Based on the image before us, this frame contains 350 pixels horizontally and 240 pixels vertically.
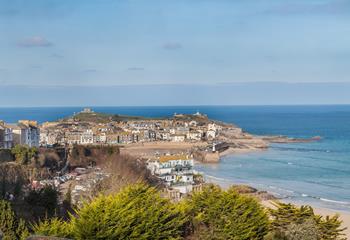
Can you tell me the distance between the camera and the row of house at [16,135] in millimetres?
41250

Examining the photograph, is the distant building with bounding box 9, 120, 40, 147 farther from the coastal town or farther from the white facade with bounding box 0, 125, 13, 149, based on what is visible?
the white facade with bounding box 0, 125, 13, 149

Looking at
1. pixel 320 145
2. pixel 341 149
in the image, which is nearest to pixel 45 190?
pixel 341 149

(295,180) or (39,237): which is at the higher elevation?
(39,237)

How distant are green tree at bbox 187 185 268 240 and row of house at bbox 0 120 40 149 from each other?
27.2 metres

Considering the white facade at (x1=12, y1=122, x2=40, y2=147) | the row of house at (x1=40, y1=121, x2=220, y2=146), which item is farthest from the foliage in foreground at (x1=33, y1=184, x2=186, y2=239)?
the row of house at (x1=40, y1=121, x2=220, y2=146)

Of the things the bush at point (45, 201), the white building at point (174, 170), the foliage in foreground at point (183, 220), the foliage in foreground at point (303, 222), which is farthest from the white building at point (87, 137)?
the foliage in foreground at point (303, 222)

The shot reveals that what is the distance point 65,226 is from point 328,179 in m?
29.6

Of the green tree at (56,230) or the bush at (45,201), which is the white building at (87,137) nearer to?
the bush at (45,201)

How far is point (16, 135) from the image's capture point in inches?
1735

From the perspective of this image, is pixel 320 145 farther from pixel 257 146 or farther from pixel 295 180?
pixel 295 180

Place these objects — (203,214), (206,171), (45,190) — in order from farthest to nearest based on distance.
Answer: (206,171), (45,190), (203,214)

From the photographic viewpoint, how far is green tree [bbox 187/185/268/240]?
48.2ft

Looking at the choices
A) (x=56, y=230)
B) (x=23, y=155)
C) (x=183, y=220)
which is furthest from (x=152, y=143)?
(x=56, y=230)

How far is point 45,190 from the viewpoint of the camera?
19.3 metres
